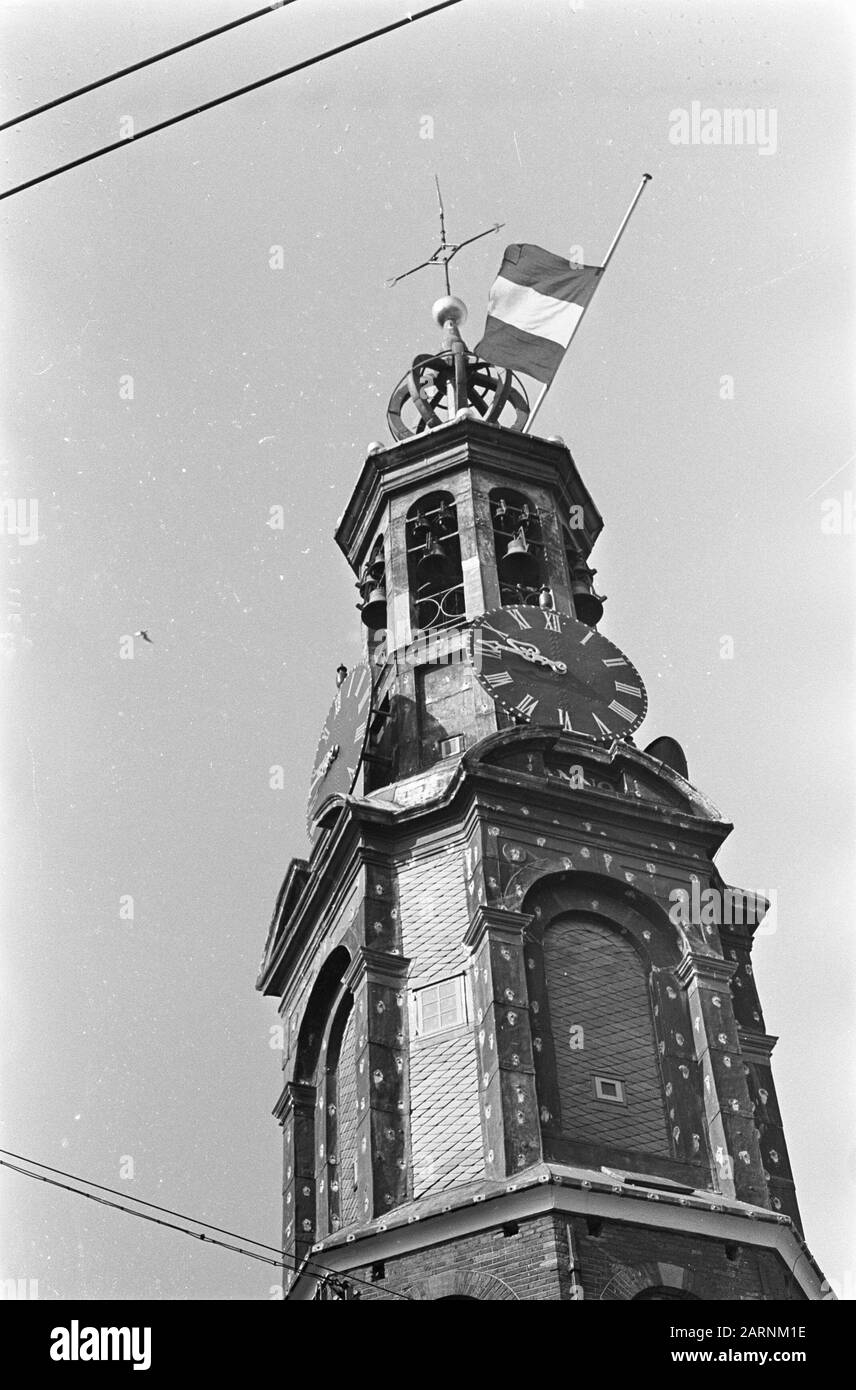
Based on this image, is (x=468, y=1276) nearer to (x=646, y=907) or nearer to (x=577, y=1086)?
(x=577, y=1086)

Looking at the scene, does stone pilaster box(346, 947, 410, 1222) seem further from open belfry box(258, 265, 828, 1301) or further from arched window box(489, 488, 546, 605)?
arched window box(489, 488, 546, 605)

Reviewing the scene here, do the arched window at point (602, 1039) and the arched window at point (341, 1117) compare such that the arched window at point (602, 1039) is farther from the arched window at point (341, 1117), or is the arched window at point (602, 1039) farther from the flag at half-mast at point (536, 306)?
the flag at half-mast at point (536, 306)

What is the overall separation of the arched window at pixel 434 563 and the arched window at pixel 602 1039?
11.4 m

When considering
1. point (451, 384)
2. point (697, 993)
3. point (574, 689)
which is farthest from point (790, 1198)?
point (451, 384)

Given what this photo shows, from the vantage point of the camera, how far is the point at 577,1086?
37.5 m

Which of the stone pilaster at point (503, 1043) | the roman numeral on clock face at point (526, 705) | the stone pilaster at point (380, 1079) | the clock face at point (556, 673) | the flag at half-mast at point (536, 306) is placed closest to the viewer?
the stone pilaster at point (503, 1043)

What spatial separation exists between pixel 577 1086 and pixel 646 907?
4.97 meters

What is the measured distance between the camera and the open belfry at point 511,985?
34562 millimetres

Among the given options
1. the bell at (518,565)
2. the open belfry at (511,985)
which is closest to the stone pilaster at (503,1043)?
the open belfry at (511,985)

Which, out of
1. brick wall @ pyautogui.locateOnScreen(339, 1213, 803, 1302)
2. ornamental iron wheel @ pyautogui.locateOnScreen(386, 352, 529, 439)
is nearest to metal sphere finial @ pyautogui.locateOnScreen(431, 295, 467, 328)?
ornamental iron wheel @ pyautogui.locateOnScreen(386, 352, 529, 439)

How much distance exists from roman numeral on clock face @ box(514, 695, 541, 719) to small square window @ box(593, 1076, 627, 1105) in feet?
29.9

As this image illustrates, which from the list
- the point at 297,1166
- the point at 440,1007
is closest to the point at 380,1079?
the point at 440,1007

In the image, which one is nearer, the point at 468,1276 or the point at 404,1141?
the point at 468,1276

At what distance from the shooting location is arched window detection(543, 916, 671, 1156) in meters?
37.2
